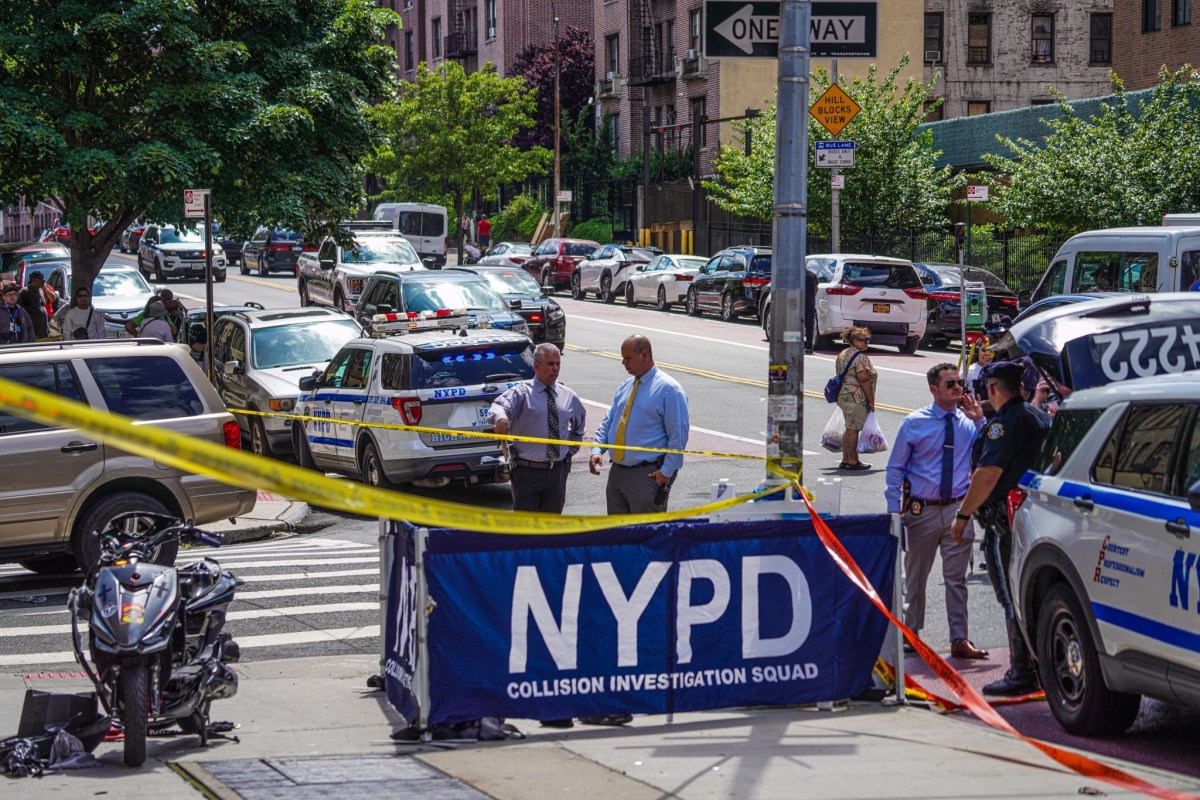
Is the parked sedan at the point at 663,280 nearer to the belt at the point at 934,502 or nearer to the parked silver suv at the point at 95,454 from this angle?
the parked silver suv at the point at 95,454

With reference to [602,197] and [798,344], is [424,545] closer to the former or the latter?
[798,344]

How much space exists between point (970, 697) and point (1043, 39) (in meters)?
52.2

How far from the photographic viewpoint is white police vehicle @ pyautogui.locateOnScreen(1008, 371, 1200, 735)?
6965 millimetres

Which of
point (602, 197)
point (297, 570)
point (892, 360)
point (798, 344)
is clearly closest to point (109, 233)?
point (297, 570)

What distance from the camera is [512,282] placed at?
99.9 feet

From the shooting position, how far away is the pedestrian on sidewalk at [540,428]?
11.5 meters

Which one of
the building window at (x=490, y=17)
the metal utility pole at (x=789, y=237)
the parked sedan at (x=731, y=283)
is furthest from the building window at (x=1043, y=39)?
the metal utility pole at (x=789, y=237)

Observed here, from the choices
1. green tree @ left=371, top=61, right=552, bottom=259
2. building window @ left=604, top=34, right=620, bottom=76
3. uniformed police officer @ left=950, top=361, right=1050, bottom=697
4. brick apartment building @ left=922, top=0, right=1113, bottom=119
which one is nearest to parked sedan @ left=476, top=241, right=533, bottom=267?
green tree @ left=371, top=61, right=552, bottom=259

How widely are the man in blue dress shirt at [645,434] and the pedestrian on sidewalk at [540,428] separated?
28.0 inches

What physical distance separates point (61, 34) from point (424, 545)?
16.1 metres

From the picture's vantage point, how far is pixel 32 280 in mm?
25500

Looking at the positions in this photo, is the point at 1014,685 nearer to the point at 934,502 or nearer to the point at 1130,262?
the point at 934,502

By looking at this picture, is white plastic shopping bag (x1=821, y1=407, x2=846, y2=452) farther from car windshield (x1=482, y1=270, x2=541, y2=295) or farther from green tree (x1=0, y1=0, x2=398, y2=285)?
car windshield (x1=482, y1=270, x2=541, y2=295)

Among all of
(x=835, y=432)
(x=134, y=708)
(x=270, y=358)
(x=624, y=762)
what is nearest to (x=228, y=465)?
(x=134, y=708)
